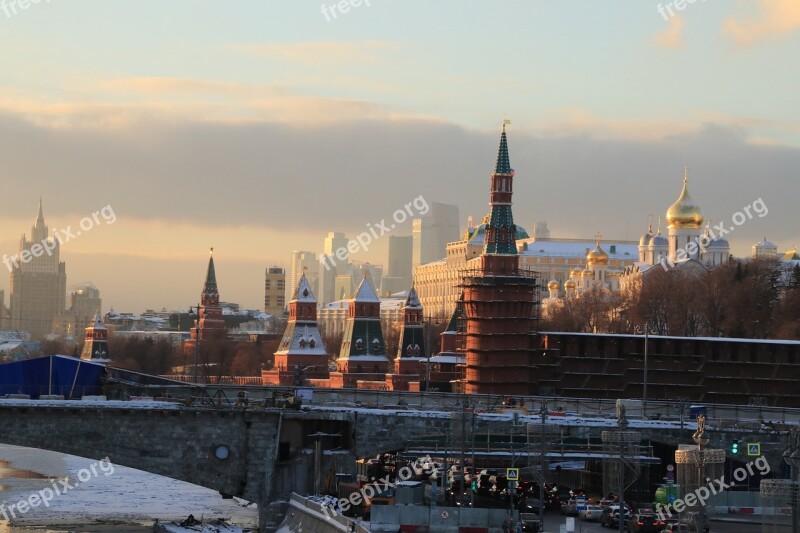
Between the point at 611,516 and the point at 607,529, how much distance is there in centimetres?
125

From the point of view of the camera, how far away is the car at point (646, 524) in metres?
58.2

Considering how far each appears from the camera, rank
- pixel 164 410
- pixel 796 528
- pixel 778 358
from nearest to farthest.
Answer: pixel 796 528
pixel 164 410
pixel 778 358

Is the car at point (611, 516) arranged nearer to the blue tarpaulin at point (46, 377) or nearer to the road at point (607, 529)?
the road at point (607, 529)

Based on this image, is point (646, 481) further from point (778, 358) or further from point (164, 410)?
point (778, 358)

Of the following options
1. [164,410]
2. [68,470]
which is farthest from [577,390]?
[164,410]

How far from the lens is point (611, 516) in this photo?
62.8 metres

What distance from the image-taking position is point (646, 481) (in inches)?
3039

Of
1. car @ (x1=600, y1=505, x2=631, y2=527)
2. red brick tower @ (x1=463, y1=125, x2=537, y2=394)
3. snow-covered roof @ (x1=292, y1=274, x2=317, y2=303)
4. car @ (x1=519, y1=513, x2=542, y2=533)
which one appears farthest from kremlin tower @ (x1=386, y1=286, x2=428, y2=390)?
car @ (x1=519, y1=513, x2=542, y2=533)

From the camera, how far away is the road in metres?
60.1

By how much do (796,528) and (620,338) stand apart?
63.6 m

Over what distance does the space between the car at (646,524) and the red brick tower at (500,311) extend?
53419mm

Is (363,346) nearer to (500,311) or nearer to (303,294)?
(303,294)

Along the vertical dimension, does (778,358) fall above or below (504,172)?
below

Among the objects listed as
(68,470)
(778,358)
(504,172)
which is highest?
(504,172)
